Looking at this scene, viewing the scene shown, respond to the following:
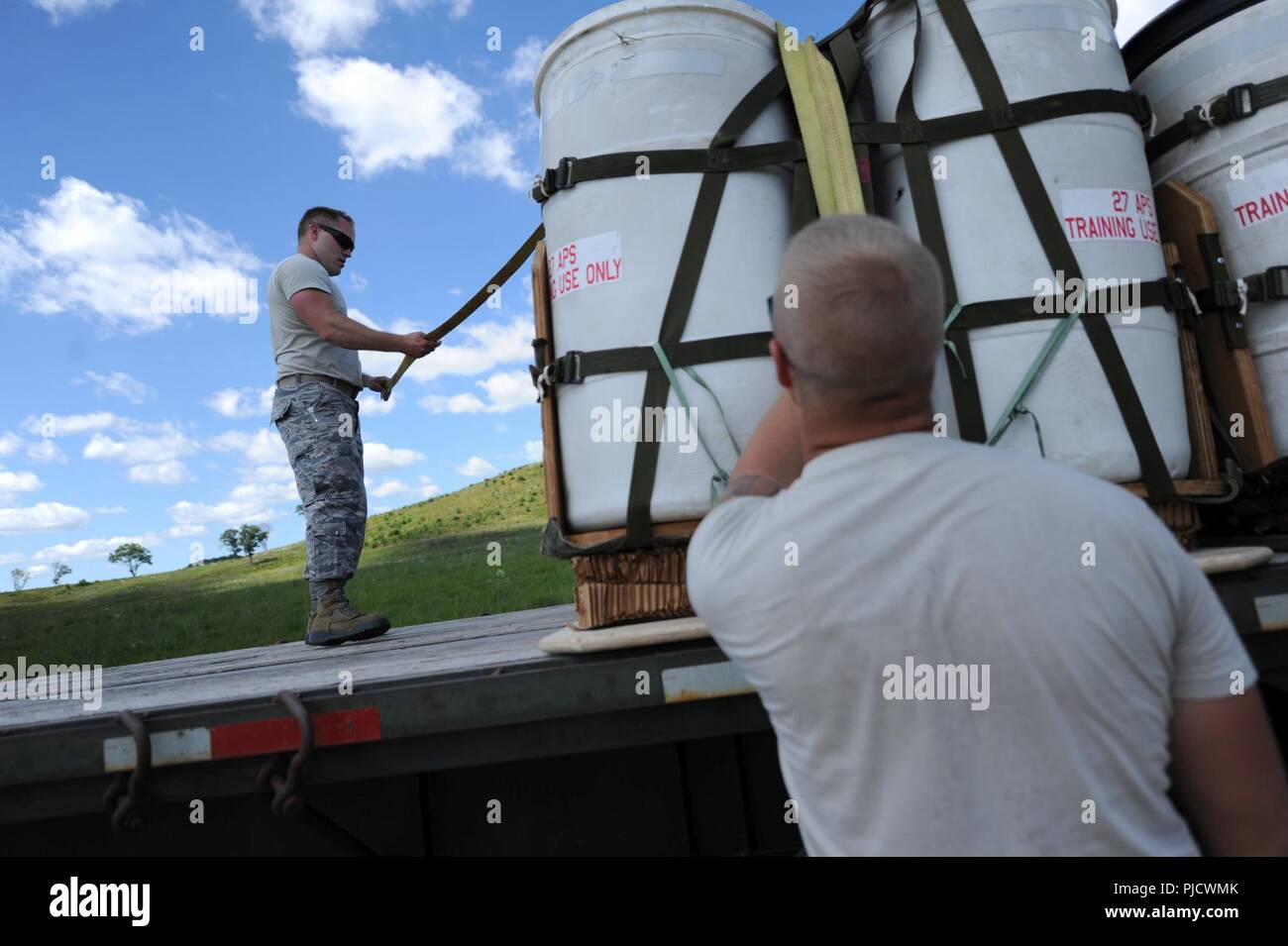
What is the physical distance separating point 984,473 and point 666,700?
1066 mm

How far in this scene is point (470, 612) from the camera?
12.2m

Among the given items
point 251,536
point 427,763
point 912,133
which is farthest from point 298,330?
point 251,536

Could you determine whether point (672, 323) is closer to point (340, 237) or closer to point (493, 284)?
point (493, 284)

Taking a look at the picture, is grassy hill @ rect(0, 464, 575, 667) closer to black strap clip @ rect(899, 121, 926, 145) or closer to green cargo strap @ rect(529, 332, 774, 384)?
green cargo strap @ rect(529, 332, 774, 384)

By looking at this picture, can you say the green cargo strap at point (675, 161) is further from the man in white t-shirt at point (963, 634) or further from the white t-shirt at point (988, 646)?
the white t-shirt at point (988, 646)

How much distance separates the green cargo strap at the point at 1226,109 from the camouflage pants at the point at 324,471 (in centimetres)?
332

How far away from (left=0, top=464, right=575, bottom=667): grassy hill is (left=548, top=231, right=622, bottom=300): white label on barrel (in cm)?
468

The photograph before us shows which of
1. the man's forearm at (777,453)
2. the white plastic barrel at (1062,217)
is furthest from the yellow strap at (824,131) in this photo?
the man's forearm at (777,453)

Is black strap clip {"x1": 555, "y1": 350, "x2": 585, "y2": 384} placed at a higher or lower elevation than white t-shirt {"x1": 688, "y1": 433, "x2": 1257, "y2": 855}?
higher

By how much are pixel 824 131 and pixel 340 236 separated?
257 cm

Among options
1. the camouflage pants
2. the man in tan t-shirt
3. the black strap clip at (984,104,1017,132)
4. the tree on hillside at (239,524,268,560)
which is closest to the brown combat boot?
the man in tan t-shirt

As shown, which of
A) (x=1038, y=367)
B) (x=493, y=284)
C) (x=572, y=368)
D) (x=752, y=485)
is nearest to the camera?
(x=752, y=485)

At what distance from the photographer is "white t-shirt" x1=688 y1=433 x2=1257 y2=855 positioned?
102cm

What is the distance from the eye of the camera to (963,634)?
1.04 meters
